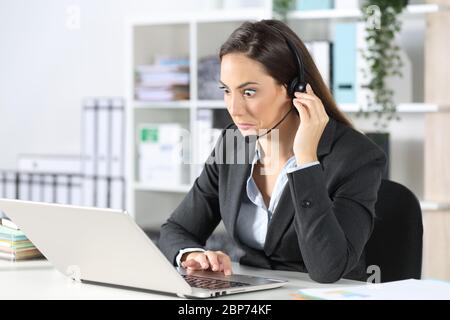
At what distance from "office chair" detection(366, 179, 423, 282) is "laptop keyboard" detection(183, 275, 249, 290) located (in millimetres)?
556

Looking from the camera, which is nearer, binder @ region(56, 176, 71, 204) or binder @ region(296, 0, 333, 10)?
binder @ region(296, 0, 333, 10)

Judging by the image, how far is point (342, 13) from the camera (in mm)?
3529

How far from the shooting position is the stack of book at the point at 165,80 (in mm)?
3967

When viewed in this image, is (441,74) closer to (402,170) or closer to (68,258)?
(402,170)

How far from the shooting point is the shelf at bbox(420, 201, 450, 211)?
3301mm

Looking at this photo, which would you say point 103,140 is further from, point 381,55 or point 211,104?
point 381,55

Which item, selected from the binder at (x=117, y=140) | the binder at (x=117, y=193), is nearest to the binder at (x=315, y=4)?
the binder at (x=117, y=140)

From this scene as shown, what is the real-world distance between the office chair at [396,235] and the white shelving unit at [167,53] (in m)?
1.79

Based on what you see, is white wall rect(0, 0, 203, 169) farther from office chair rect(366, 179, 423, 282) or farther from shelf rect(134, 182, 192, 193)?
office chair rect(366, 179, 423, 282)

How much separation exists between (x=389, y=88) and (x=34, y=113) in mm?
2207

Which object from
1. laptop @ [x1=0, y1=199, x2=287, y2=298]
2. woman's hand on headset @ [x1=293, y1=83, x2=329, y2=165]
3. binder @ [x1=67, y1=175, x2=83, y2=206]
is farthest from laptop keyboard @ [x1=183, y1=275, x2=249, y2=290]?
binder @ [x1=67, y1=175, x2=83, y2=206]

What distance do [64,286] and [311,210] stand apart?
0.54 m

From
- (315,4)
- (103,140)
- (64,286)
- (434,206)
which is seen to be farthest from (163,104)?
(64,286)

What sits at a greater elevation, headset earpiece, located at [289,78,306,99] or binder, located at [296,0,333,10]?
binder, located at [296,0,333,10]
